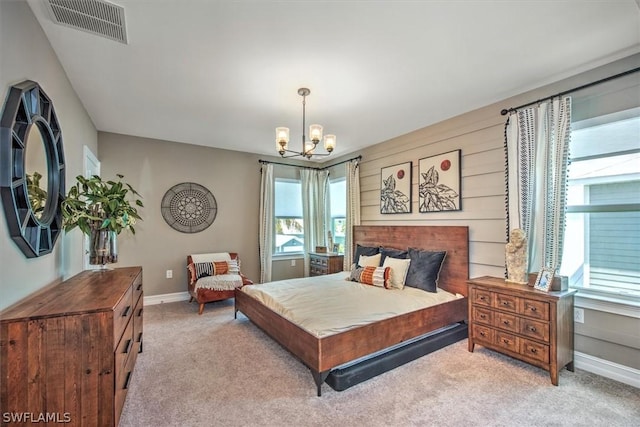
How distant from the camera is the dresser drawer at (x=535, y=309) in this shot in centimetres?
236

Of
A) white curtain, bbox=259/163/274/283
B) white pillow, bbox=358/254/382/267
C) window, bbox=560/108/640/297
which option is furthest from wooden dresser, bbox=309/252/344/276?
window, bbox=560/108/640/297

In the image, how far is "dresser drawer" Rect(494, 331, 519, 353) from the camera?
8.33 ft

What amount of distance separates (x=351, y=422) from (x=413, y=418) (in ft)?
1.36

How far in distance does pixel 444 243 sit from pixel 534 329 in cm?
135

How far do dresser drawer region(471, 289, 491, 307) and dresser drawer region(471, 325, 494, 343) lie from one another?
0.73 ft

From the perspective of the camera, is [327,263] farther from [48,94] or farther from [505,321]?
[48,94]

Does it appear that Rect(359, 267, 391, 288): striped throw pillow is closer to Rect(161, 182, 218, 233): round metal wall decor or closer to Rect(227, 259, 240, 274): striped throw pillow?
Rect(227, 259, 240, 274): striped throw pillow

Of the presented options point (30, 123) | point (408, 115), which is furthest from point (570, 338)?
point (30, 123)

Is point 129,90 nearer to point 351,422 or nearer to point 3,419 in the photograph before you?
point 3,419

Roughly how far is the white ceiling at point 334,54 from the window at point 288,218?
2349mm

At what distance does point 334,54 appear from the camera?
91.3 inches

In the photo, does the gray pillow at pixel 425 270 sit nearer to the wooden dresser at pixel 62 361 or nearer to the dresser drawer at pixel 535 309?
the dresser drawer at pixel 535 309

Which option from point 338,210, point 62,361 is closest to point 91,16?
point 62,361

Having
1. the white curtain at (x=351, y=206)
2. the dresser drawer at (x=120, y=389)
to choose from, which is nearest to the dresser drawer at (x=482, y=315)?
the white curtain at (x=351, y=206)
